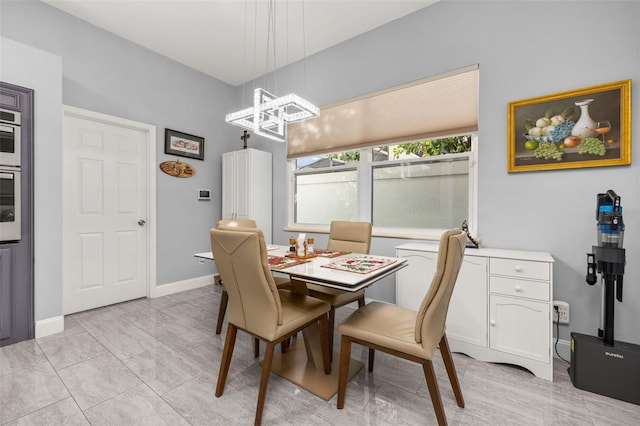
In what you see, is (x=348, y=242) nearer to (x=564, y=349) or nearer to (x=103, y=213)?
(x=564, y=349)

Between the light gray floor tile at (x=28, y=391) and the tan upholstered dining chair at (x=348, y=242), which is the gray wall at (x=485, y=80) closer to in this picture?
the tan upholstered dining chair at (x=348, y=242)

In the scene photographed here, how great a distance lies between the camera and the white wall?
94.9 inches

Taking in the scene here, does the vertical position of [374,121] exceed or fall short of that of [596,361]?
it exceeds it

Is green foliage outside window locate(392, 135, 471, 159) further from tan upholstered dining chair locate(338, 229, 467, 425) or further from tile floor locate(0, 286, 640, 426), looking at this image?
tile floor locate(0, 286, 640, 426)

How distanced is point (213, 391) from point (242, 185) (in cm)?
269

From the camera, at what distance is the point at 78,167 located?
3.01 m

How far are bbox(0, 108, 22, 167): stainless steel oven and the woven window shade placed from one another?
2.67 meters

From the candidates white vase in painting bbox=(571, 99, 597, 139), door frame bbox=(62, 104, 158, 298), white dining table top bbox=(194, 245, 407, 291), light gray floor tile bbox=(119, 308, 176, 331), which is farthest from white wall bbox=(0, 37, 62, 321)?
white vase in painting bbox=(571, 99, 597, 139)

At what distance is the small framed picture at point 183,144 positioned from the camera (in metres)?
3.69

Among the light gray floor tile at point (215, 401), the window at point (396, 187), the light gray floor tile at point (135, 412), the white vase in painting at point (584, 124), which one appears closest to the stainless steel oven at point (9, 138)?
the light gray floor tile at point (135, 412)

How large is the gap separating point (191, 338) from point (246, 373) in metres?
0.81

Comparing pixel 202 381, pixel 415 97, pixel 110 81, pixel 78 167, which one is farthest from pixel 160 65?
pixel 202 381

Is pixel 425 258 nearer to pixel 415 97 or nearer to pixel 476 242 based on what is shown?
pixel 476 242

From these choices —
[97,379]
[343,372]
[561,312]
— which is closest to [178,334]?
[97,379]
